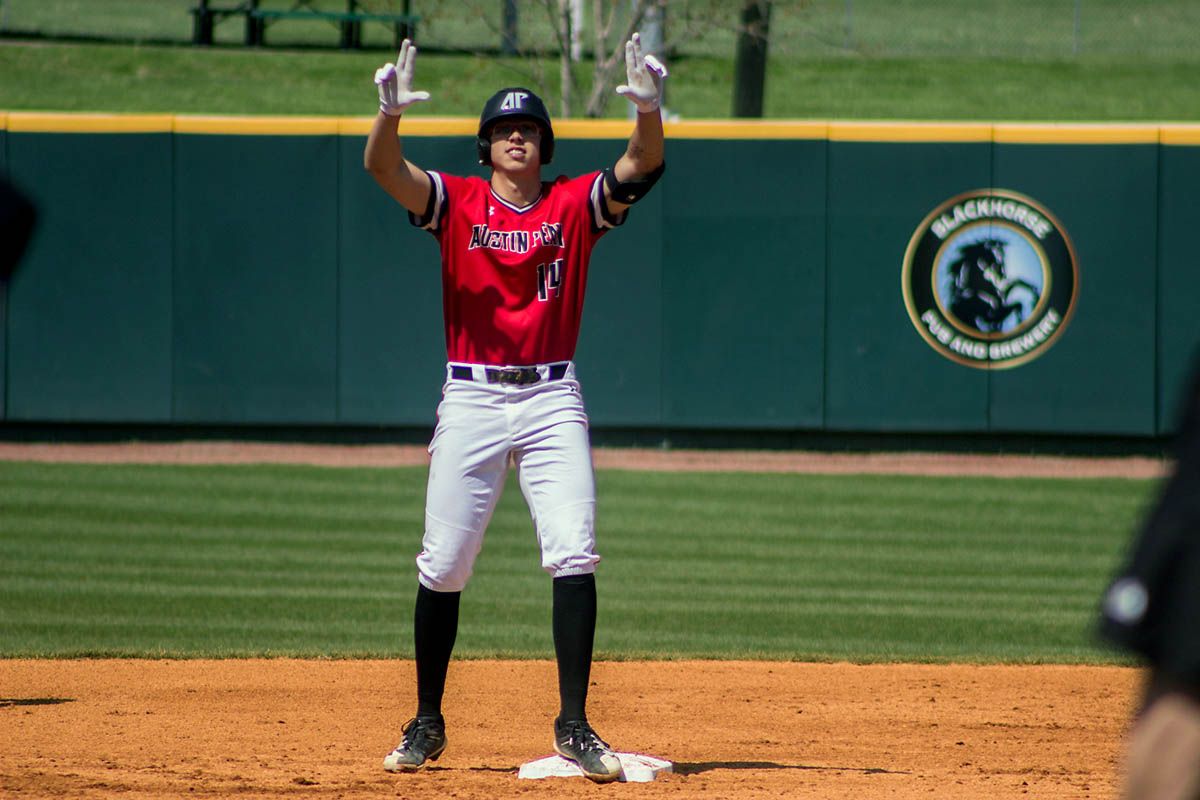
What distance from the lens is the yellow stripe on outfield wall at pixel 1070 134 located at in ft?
42.5

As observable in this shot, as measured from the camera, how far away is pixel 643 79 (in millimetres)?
4645

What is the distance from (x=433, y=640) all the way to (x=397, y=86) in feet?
5.34

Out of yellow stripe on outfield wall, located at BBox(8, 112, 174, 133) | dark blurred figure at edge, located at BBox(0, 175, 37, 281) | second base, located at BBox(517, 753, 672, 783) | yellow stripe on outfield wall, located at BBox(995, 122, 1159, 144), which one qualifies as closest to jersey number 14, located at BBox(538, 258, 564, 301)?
second base, located at BBox(517, 753, 672, 783)

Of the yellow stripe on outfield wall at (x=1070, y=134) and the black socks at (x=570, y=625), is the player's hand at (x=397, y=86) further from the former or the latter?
the yellow stripe on outfield wall at (x=1070, y=134)

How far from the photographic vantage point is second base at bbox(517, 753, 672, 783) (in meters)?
4.60

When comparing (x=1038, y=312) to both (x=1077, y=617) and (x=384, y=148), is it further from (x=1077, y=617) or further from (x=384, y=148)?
(x=384, y=148)

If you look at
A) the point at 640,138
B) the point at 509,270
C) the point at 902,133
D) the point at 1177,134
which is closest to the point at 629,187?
the point at 640,138

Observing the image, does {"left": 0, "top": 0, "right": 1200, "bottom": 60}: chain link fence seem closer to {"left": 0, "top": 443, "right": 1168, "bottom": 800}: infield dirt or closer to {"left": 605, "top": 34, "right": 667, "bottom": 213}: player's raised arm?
{"left": 0, "top": 443, "right": 1168, "bottom": 800}: infield dirt

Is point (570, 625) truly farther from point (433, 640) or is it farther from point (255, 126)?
point (255, 126)

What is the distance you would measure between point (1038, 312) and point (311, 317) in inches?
233

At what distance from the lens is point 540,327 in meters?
4.70

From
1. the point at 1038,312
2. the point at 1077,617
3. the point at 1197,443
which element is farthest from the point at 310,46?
the point at 1197,443

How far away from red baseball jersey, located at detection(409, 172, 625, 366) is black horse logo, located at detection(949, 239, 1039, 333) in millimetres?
8778

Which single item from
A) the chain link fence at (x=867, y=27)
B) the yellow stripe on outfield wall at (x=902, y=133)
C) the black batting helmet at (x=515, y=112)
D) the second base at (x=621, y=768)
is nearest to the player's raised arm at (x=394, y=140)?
the black batting helmet at (x=515, y=112)
